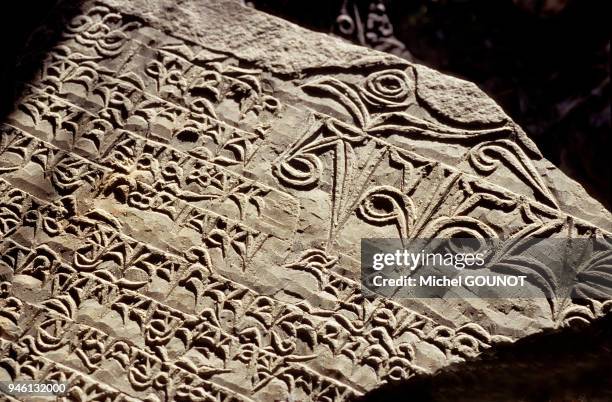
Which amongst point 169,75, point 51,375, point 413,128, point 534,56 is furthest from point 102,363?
point 534,56

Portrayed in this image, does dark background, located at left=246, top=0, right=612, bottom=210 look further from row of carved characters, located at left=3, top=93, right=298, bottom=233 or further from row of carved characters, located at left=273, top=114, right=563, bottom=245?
row of carved characters, located at left=3, top=93, right=298, bottom=233

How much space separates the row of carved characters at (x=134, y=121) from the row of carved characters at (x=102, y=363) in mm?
519

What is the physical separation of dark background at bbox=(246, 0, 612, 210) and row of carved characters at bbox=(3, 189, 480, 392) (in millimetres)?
1346

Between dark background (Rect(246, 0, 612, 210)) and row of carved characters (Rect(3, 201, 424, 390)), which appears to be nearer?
row of carved characters (Rect(3, 201, 424, 390))

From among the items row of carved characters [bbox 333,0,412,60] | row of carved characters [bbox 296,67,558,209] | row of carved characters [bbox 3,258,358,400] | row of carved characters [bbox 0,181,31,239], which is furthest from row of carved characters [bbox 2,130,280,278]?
row of carved characters [bbox 333,0,412,60]

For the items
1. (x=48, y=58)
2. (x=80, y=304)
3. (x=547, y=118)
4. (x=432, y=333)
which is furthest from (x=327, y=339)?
(x=547, y=118)

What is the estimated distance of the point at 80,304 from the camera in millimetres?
2176

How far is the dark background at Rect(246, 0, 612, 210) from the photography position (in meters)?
3.21

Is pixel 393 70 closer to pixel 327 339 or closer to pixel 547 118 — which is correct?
pixel 327 339

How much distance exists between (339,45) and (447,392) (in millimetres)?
1024

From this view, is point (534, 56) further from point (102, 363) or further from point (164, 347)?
point (102, 363)

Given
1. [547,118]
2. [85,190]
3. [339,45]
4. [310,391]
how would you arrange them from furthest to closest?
[547,118], [339,45], [85,190], [310,391]

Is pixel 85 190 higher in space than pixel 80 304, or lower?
higher

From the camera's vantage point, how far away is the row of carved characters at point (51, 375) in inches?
82.7
